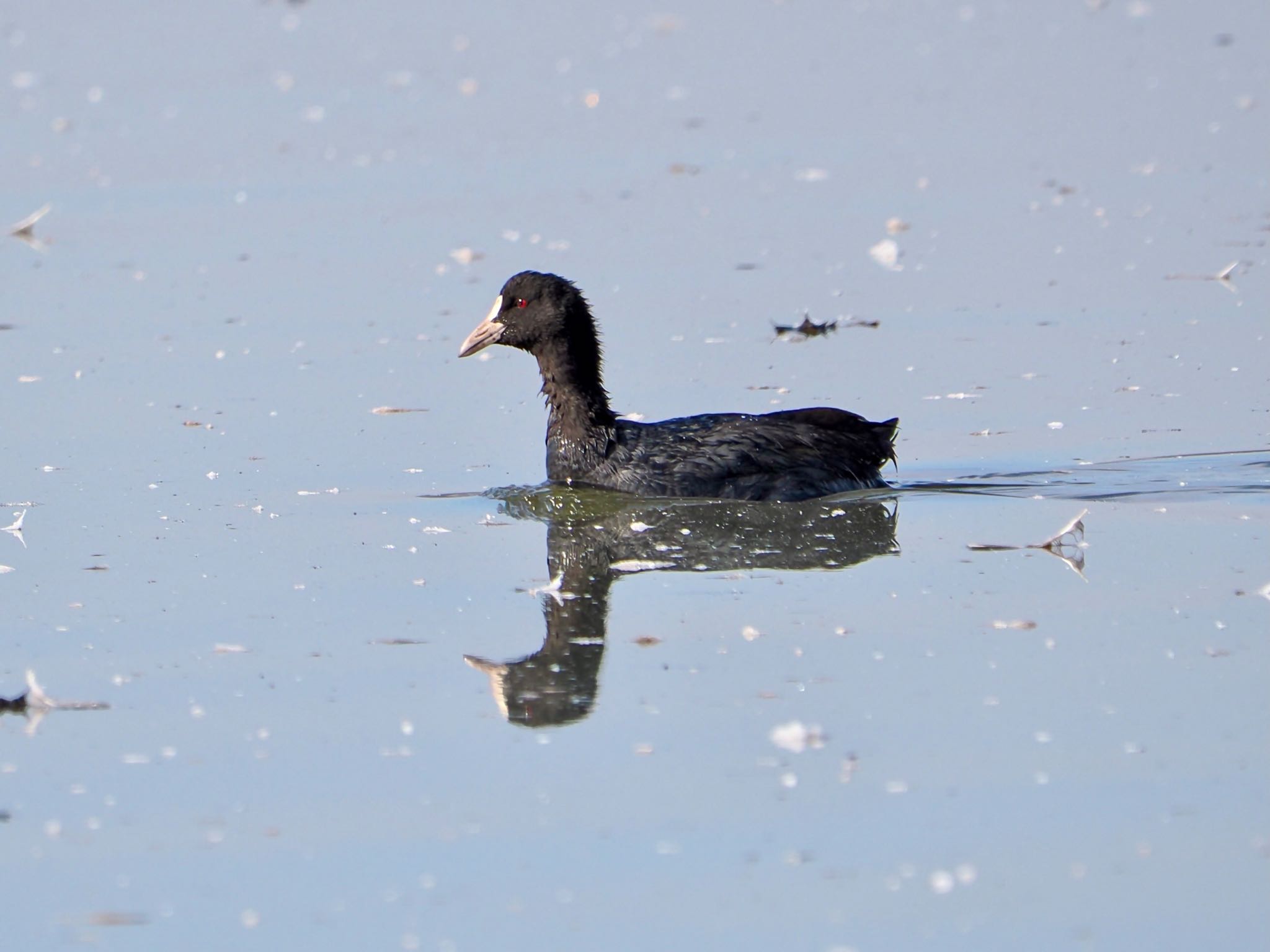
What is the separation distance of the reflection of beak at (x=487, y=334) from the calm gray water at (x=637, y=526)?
43cm

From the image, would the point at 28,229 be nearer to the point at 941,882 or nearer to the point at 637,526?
the point at 637,526

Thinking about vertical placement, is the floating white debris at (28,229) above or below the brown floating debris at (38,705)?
above

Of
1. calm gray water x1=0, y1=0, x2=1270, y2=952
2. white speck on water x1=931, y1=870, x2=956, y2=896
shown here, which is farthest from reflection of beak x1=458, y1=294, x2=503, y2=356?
white speck on water x1=931, y1=870, x2=956, y2=896

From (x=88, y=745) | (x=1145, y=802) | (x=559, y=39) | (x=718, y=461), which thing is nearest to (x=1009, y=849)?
(x=1145, y=802)

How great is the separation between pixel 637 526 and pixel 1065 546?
189 centimetres

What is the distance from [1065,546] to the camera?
791 cm

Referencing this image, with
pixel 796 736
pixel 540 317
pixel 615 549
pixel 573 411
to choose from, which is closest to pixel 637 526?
pixel 615 549

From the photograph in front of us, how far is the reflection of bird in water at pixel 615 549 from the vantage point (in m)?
6.36

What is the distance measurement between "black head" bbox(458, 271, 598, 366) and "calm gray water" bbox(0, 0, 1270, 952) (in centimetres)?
57

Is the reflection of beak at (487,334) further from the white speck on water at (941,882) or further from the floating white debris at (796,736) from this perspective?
the white speck on water at (941,882)

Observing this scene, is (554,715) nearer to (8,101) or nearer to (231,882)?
(231,882)

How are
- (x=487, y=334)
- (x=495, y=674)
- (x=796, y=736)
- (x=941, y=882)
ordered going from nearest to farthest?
1. (x=941, y=882)
2. (x=796, y=736)
3. (x=495, y=674)
4. (x=487, y=334)

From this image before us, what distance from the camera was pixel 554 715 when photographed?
19.8 feet

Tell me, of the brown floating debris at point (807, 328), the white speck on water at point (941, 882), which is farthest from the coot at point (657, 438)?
the white speck on water at point (941, 882)
